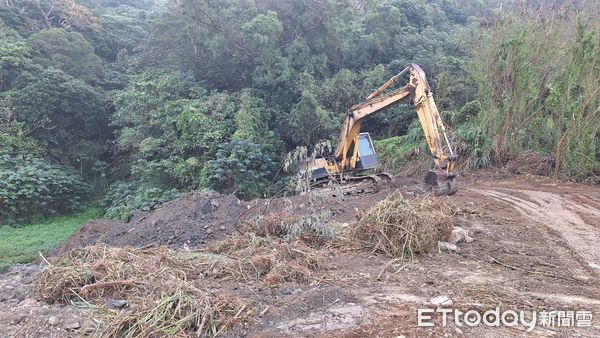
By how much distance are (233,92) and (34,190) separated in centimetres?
792

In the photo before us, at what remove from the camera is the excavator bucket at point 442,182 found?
26.4ft

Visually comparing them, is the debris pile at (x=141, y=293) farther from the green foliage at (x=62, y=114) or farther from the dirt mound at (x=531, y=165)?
the green foliage at (x=62, y=114)

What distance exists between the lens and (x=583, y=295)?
13.1ft

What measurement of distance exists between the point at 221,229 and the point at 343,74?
36.3 feet

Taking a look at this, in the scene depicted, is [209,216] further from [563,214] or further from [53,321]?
[563,214]

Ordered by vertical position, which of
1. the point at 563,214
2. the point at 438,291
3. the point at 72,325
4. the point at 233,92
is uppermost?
the point at 233,92

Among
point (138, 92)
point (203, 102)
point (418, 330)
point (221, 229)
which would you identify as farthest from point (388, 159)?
point (418, 330)

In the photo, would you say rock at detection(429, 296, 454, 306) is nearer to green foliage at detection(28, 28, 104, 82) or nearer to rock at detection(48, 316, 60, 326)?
rock at detection(48, 316, 60, 326)

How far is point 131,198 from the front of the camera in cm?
1530

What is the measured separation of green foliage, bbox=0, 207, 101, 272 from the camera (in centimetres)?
946

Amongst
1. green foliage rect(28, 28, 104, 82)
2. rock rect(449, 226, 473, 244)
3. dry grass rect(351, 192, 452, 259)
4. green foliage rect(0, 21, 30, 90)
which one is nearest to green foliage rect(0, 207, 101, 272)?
green foliage rect(0, 21, 30, 90)

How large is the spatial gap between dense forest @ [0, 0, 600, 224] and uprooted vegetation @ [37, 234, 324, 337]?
8520mm

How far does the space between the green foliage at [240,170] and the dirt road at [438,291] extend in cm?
901

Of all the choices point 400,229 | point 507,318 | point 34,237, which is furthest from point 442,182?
point 34,237
